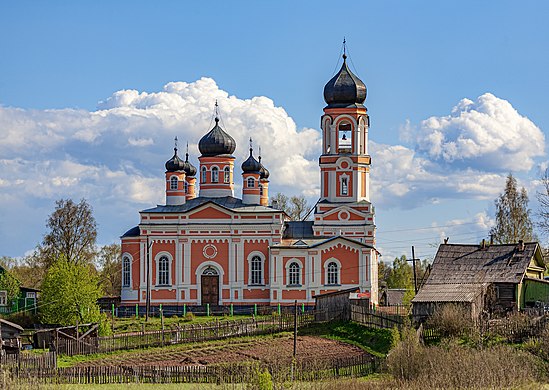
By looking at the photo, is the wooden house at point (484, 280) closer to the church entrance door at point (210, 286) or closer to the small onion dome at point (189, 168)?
the church entrance door at point (210, 286)

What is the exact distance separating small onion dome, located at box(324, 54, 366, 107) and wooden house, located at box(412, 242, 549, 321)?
16035 millimetres

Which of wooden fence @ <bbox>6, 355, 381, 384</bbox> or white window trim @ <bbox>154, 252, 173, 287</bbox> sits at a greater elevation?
white window trim @ <bbox>154, 252, 173, 287</bbox>

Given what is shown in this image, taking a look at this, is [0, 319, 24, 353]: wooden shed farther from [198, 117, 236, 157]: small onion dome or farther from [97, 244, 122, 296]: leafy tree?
[97, 244, 122, 296]: leafy tree

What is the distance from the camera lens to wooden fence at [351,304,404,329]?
41.5 m

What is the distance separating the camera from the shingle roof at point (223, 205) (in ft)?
191

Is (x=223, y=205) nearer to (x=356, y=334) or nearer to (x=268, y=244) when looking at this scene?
(x=268, y=244)

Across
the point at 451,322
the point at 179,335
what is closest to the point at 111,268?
the point at 179,335

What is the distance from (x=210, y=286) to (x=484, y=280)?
18.7 m

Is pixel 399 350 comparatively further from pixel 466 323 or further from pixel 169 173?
pixel 169 173

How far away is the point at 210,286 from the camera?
5800cm

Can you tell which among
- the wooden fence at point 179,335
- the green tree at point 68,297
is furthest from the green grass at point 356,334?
the green tree at point 68,297

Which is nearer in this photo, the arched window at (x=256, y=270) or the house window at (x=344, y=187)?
the arched window at (x=256, y=270)

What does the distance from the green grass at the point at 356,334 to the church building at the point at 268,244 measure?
973 centimetres

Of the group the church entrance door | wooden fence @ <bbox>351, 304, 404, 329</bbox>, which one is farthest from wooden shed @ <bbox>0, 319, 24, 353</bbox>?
the church entrance door
